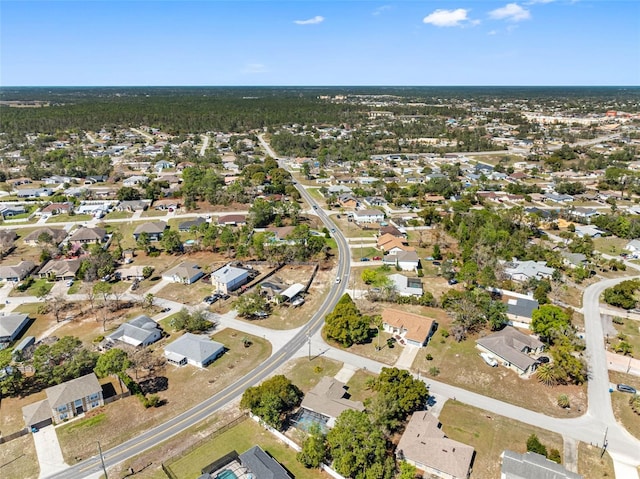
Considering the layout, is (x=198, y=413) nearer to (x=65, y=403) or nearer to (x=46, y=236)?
(x=65, y=403)

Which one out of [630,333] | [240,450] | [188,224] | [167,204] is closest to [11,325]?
[240,450]

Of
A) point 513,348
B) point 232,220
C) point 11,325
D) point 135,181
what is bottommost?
point 513,348

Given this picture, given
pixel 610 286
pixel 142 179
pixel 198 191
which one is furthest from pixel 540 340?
pixel 142 179

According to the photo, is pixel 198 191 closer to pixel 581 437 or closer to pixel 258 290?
pixel 258 290

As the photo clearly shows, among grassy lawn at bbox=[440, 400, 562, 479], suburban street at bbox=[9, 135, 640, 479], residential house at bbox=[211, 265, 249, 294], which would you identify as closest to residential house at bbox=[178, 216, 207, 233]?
residential house at bbox=[211, 265, 249, 294]

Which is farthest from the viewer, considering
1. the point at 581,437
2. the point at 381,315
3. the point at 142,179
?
the point at 142,179
